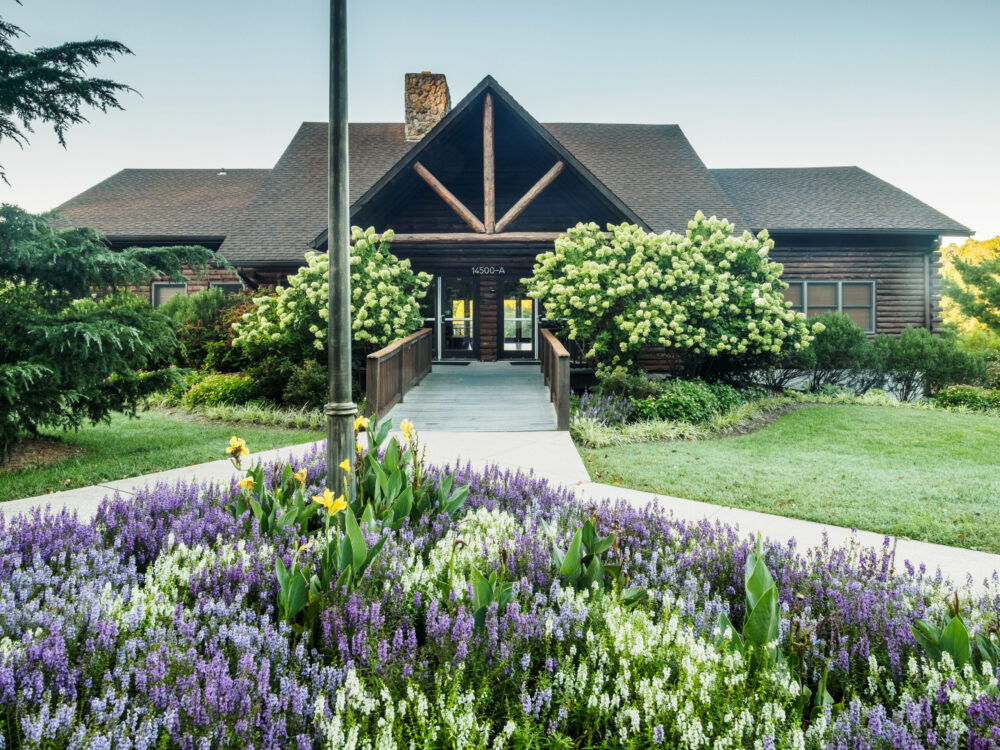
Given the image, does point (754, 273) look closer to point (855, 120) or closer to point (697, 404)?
point (697, 404)

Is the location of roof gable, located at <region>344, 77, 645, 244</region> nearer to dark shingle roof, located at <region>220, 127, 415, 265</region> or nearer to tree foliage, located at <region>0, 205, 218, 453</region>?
dark shingle roof, located at <region>220, 127, 415, 265</region>

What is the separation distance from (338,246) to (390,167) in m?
16.4

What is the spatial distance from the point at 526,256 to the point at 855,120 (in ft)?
54.8

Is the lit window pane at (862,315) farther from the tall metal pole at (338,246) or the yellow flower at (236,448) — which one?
the yellow flower at (236,448)

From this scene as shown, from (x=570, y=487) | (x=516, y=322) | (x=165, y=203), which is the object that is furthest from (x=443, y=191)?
(x=165, y=203)

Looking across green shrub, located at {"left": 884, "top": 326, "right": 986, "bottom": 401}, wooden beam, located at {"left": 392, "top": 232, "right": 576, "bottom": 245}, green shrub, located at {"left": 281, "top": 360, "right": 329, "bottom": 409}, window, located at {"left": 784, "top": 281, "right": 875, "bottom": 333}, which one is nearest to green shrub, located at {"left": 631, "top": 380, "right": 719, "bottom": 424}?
wooden beam, located at {"left": 392, "top": 232, "right": 576, "bottom": 245}

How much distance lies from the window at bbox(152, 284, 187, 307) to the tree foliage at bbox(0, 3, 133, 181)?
15502 millimetres

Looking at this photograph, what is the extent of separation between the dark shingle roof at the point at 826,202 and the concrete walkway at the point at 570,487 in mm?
13968

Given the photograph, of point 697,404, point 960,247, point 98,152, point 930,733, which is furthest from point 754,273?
point 960,247

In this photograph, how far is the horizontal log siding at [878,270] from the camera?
1961 centimetres

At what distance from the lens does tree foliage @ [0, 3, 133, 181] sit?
700 cm

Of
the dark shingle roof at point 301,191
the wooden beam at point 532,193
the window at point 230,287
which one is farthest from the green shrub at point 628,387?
the window at point 230,287

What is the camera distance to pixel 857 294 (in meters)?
19.7

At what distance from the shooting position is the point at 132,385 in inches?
318
